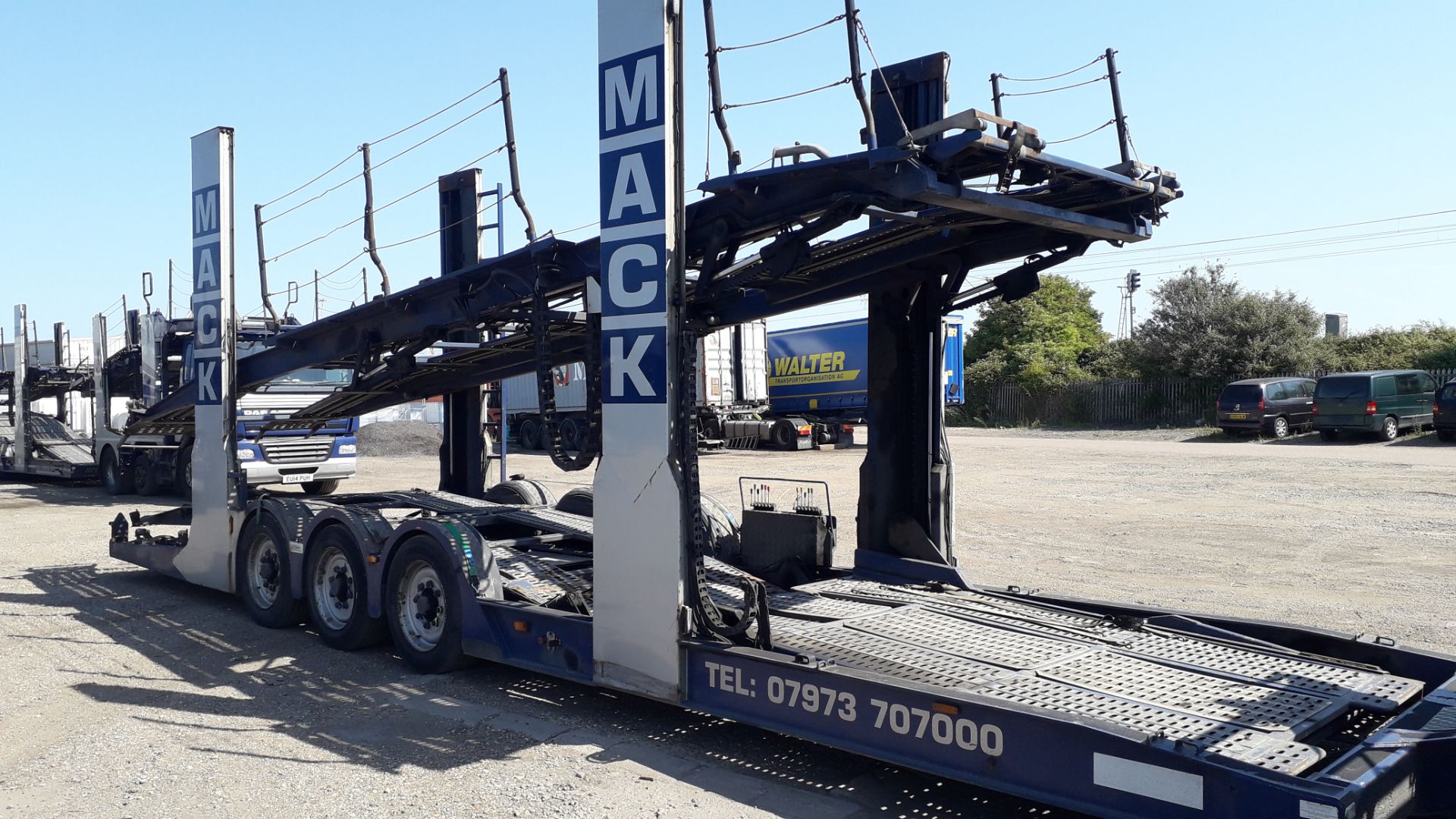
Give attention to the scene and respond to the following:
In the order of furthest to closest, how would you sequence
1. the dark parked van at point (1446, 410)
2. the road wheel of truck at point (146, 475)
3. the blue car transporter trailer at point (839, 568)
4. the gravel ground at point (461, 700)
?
the dark parked van at point (1446, 410) → the road wheel of truck at point (146, 475) → the gravel ground at point (461, 700) → the blue car transporter trailer at point (839, 568)

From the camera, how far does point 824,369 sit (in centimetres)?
3491

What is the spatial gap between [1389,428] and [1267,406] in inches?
121

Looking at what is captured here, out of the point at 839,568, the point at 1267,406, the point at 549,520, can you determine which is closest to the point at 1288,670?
the point at 839,568

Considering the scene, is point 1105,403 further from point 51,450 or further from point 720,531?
point 720,531

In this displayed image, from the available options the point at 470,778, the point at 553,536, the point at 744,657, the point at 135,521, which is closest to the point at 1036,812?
the point at 744,657

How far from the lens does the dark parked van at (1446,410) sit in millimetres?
27312

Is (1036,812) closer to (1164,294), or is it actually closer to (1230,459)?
(1230,459)

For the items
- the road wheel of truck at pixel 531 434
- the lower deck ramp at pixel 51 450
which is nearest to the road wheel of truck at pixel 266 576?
the lower deck ramp at pixel 51 450

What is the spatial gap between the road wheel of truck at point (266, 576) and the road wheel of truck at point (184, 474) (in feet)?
39.2

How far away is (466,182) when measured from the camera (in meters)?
10.2

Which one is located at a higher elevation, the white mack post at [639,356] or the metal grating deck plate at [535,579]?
the white mack post at [639,356]

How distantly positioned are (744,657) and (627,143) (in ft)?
9.21

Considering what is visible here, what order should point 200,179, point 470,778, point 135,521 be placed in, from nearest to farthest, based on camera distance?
point 470,778, point 200,179, point 135,521

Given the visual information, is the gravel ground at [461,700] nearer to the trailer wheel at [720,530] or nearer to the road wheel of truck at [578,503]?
the trailer wheel at [720,530]
